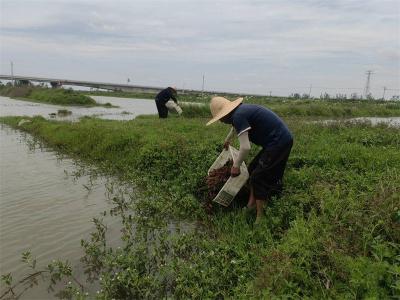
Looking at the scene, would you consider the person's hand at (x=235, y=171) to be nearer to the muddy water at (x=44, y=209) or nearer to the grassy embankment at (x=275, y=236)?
the grassy embankment at (x=275, y=236)

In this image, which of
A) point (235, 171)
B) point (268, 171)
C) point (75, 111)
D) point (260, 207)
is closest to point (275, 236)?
point (260, 207)

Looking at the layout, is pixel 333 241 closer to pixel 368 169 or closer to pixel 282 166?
pixel 282 166

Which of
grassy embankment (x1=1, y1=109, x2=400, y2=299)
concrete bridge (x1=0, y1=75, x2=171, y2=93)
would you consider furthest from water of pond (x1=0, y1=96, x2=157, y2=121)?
concrete bridge (x1=0, y1=75, x2=171, y2=93)

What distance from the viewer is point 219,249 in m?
4.66

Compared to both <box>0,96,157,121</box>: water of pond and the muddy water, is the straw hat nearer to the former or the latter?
the muddy water

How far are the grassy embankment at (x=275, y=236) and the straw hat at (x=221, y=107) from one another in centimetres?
143

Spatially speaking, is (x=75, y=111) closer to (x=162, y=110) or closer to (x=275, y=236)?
(x=162, y=110)

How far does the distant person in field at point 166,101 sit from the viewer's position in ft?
47.5

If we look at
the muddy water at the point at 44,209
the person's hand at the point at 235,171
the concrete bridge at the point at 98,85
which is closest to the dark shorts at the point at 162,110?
the muddy water at the point at 44,209

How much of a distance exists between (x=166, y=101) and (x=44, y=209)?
30.1 feet

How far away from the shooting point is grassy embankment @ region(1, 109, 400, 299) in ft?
11.6

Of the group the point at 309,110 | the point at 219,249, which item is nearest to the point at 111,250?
the point at 219,249

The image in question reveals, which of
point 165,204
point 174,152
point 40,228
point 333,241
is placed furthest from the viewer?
point 174,152

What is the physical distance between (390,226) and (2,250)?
15.6 feet
